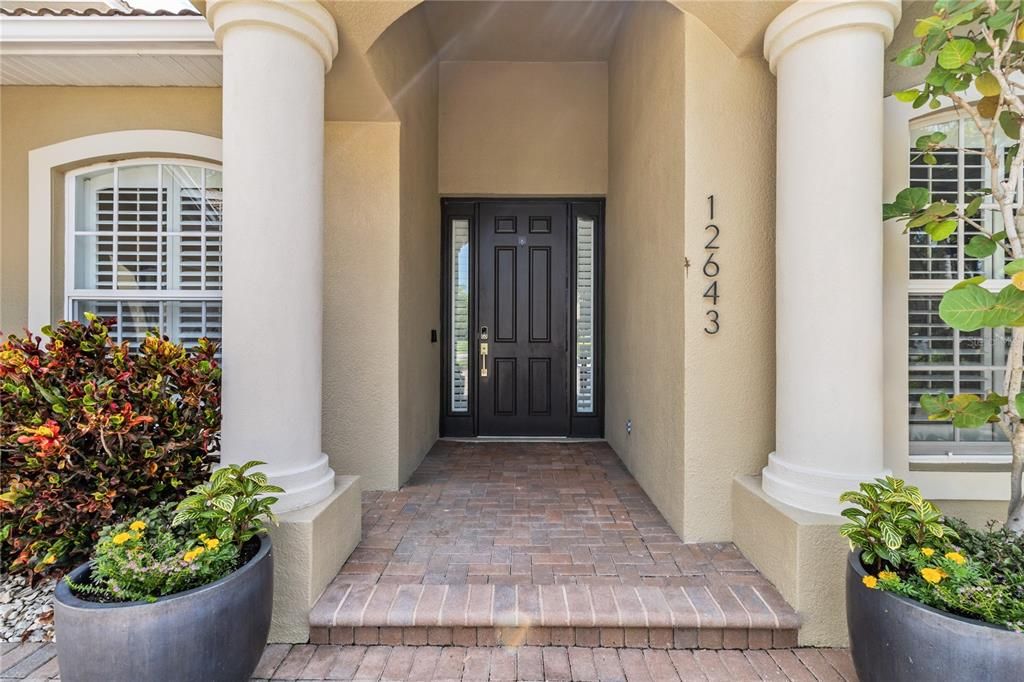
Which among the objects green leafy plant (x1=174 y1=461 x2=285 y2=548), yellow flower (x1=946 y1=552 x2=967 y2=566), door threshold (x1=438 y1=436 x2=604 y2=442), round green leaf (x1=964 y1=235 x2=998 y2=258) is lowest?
door threshold (x1=438 y1=436 x2=604 y2=442)

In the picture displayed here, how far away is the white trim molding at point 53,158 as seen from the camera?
3662mm

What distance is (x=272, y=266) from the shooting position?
216cm

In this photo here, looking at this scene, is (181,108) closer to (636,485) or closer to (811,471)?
(636,485)

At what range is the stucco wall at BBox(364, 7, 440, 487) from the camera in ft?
11.3

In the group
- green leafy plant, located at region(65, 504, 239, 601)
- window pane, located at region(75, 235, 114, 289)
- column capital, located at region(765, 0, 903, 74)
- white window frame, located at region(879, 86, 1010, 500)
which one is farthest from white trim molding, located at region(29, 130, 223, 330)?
white window frame, located at region(879, 86, 1010, 500)

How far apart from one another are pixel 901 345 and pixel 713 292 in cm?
97

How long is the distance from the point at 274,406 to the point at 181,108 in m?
2.76

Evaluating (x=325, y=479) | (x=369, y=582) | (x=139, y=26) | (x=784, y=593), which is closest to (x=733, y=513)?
(x=784, y=593)

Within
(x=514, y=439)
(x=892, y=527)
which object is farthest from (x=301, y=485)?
(x=514, y=439)

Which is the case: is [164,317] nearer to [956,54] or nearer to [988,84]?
[956,54]

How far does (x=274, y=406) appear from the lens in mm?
2178

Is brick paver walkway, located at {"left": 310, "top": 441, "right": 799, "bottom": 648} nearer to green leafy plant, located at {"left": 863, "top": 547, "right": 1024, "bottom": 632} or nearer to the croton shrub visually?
green leafy plant, located at {"left": 863, "top": 547, "right": 1024, "bottom": 632}

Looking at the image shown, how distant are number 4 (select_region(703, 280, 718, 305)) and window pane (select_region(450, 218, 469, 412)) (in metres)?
2.88

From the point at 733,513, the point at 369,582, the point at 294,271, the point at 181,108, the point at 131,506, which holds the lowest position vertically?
the point at 369,582
